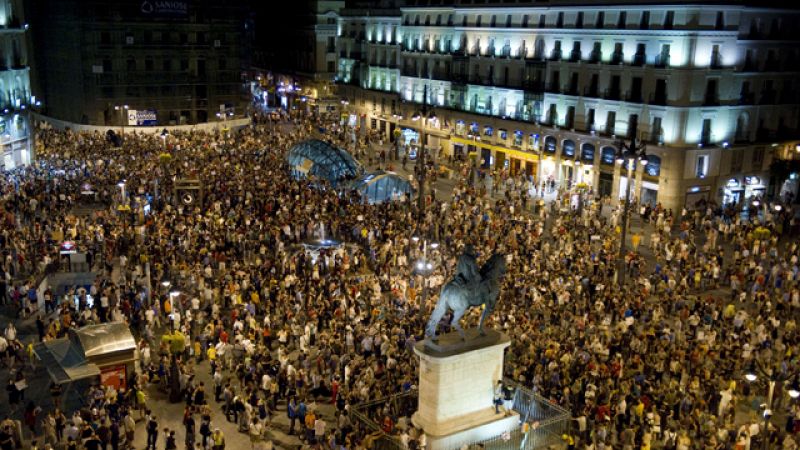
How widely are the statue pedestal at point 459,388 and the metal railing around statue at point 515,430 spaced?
1.24 ft

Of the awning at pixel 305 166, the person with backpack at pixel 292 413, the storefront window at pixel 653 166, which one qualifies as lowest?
the person with backpack at pixel 292 413

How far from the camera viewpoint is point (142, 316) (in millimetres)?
28281

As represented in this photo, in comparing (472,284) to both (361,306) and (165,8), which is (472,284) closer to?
(361,306)

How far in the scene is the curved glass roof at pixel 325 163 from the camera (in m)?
50.2

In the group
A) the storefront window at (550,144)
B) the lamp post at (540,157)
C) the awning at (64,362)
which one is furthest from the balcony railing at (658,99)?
the awning at (64,362)

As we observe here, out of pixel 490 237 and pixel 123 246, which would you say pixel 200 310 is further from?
pixel 490 237

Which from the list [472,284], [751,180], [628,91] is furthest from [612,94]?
[472,284]

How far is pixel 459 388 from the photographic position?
19.8 metres

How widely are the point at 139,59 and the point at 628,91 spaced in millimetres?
53542

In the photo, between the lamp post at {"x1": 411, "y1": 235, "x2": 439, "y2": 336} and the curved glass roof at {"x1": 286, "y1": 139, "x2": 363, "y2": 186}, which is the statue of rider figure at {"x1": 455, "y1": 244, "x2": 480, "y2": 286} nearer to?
the lamp post at {"x1": 411, "y1": 235, "x2": 439, "y2": 336}

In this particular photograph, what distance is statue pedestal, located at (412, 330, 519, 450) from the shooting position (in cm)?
1938

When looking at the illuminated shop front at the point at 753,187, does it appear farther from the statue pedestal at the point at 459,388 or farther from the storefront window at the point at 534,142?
the statue pedestal at the point at 459,388

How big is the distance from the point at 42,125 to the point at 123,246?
5149 centimetres

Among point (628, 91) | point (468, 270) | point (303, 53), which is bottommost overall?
point (468, 270)
